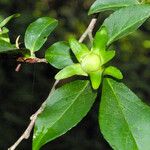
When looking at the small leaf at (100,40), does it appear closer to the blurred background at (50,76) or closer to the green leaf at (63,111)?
the green leaf at (63,111)

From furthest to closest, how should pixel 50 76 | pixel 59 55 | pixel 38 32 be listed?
pixel 50 76 < pixel 38 32 < pixel 59 55

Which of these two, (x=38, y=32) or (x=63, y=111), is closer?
(x=63, y=111)

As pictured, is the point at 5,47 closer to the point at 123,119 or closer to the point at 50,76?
the point at 123,119

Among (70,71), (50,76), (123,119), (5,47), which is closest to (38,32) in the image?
(5,47)

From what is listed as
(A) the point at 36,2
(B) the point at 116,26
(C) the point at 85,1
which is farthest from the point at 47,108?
(A) the point at 36,2

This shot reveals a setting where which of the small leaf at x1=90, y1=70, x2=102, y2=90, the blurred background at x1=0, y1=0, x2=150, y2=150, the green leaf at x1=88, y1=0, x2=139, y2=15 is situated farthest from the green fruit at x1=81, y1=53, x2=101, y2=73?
the blurred background at x1=0, y1=0, x2=150, y2=150

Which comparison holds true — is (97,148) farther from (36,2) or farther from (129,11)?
(129,11)
